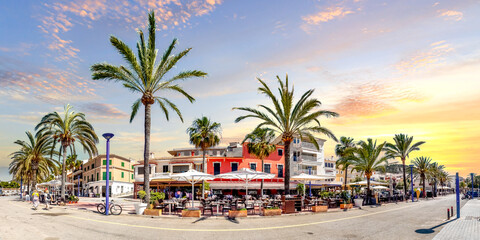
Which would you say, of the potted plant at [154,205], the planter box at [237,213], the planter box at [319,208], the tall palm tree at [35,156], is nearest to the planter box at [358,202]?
the planter box at [319,208]

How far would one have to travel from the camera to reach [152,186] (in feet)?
170

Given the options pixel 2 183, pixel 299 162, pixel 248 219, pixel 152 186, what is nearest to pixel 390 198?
pixel 299 162

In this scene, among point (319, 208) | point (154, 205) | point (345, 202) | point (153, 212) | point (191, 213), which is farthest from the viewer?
point (345, 202)

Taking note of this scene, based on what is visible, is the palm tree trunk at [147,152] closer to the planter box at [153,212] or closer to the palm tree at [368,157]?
the planter box at [153,212]

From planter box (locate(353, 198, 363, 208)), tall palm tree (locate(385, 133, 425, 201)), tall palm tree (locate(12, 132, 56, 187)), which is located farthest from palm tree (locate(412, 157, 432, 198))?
tall palm tree (locate(12, 132, 56, 187))

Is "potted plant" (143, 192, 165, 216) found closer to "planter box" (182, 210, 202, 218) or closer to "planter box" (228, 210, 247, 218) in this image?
"planter box" (182, 210, 202, 218)

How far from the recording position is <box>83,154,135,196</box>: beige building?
214ft

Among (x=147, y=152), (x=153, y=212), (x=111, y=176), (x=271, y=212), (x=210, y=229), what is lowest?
(x=111, y=176)

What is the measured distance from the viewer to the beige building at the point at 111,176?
65.2m

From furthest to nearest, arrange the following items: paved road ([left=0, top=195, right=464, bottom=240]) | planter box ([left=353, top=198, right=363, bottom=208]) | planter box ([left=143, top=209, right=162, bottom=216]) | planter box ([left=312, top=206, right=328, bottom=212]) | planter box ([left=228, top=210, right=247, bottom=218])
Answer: planter box ([left=353, top=198, right=363, bottom=208])
planter box ([left=312, top=206, right=328, bottom=212])
planter box ([left=143, top=209, right=162, bottom=216])
planter box ([left=228, top=210, right=247, bottom=218])
paved road ([left=0, top=195, right=464, bottom=240])

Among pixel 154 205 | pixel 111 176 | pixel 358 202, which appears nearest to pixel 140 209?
pixel 154 205

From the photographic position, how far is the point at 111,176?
6581cm

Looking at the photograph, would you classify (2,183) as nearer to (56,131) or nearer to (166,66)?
(56,131)

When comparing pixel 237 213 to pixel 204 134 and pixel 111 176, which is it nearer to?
pixel 204 134
